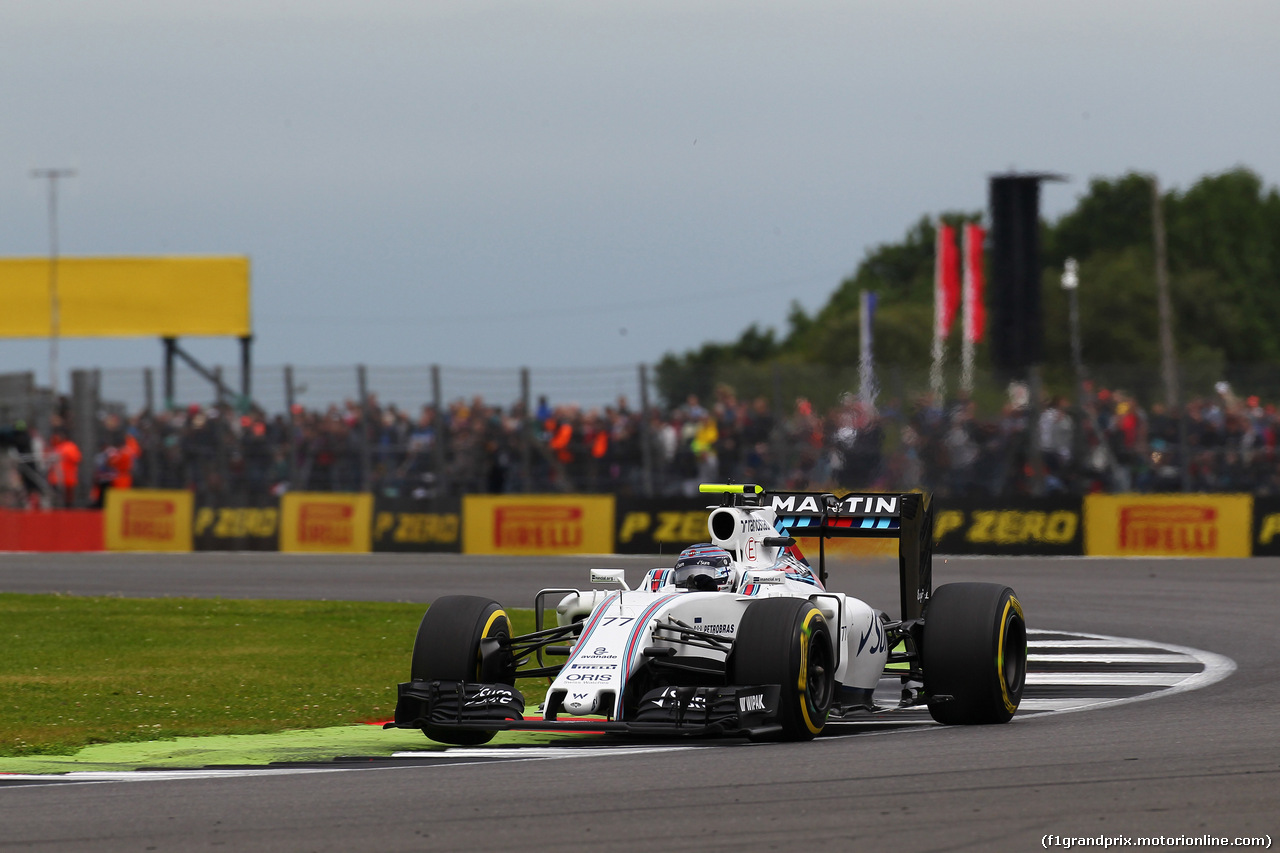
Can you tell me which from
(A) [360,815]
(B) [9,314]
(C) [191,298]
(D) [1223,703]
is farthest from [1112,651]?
(B) [9,314]

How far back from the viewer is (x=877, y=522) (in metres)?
11.4

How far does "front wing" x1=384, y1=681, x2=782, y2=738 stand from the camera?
9.14 m

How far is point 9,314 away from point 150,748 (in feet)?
117

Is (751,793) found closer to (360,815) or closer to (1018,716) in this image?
(360,815)

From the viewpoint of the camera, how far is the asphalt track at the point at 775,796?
697 cm

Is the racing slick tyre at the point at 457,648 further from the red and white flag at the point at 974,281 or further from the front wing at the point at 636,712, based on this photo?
the red and white flag at the point at 974,281

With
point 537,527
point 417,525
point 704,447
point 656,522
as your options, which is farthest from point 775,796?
point 417,525

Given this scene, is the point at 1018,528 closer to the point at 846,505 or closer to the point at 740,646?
the point at 846,505

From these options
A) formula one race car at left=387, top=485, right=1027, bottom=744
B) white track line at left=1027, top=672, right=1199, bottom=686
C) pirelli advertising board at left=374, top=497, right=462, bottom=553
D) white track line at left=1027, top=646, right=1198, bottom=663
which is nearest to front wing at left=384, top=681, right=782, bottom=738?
formula one race car at left=387, top=485, right=1027, bottom=744

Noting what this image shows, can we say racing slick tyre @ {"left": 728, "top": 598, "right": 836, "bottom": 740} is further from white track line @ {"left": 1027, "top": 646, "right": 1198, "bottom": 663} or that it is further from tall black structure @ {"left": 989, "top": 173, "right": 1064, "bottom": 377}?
tall black structure @ {"left": 989, "top": 173, "right": 1064, "bottom": 377}

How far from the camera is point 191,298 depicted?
138ft

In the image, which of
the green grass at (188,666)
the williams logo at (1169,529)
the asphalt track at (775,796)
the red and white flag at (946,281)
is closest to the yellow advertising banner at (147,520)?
the green grass at (188,666)

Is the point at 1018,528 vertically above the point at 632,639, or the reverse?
the point at 1018,528

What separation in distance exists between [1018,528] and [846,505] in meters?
14.7
